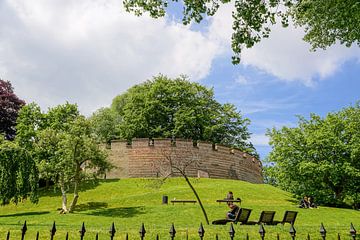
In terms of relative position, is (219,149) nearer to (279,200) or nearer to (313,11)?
(279,200)

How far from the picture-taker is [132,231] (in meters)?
10.7

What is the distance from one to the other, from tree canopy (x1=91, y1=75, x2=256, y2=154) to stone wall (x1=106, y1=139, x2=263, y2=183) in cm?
950

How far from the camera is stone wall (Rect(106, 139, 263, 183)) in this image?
33.7 m

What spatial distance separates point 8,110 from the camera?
39438 millimetres

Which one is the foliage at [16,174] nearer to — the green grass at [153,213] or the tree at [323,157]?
the green grass at [153,213]

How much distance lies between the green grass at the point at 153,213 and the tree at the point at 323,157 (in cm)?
196

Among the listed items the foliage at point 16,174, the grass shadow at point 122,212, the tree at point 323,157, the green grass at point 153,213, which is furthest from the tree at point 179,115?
the foliage at point 16,174

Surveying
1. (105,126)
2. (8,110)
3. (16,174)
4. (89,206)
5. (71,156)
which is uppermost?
(105,126)

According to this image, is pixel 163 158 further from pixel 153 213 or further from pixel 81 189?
pixel 153 213

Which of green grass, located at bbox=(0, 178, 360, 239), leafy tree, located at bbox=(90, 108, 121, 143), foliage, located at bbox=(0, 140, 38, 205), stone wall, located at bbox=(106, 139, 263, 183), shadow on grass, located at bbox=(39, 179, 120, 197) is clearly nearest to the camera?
green grass, located at bbox=(0, 178, 360, 239)

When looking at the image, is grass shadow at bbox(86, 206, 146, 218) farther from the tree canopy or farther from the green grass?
the tree canopy

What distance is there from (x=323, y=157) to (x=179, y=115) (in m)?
20.6

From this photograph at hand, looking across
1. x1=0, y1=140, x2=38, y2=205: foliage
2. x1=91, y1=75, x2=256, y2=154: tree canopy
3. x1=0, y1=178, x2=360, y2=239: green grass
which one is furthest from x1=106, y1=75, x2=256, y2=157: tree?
x1=0, y1=140, x2=38, y2=205: foliage

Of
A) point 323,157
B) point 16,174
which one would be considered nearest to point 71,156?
point 16,174
